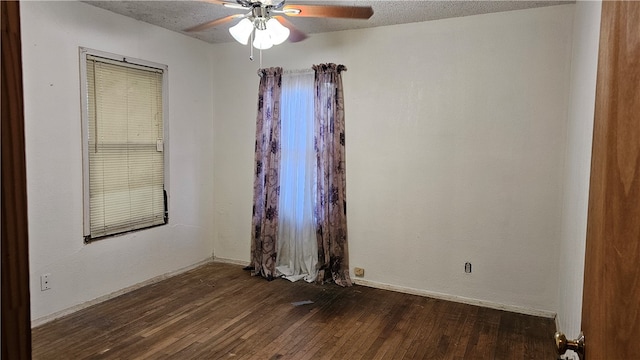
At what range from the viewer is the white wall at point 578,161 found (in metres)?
2.12

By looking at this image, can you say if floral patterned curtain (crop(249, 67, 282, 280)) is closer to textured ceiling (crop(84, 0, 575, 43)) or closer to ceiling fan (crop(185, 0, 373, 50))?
textured ceiling (crop(84, 0, 575, 43))

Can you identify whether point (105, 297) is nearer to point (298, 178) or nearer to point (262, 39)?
point (298, 178)

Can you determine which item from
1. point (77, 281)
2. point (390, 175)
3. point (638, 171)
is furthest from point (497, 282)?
point (77, 281)

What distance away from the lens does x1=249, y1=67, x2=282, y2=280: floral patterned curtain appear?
4.31m

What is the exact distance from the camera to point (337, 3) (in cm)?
325

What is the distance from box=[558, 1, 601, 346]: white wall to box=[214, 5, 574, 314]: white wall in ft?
0.72

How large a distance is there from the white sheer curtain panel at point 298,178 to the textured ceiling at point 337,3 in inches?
25.9

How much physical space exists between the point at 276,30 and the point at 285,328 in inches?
86.1

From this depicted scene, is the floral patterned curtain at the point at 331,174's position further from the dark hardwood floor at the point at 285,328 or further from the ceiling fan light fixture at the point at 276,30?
the ceiling fan light fixture at the point at 276,30

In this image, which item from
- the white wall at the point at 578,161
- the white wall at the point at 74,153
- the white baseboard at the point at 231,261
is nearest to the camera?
the white wall at the point at 578,161

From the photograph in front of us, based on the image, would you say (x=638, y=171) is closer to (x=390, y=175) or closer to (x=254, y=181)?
(x=390, y=175)

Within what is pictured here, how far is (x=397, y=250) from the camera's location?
156 inches

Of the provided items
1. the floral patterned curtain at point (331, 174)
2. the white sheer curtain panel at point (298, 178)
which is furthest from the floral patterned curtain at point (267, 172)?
the floral patterned curtain at point (331, 174)

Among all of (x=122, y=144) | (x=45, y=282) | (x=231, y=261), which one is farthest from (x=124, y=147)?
(x=231, y=261)
